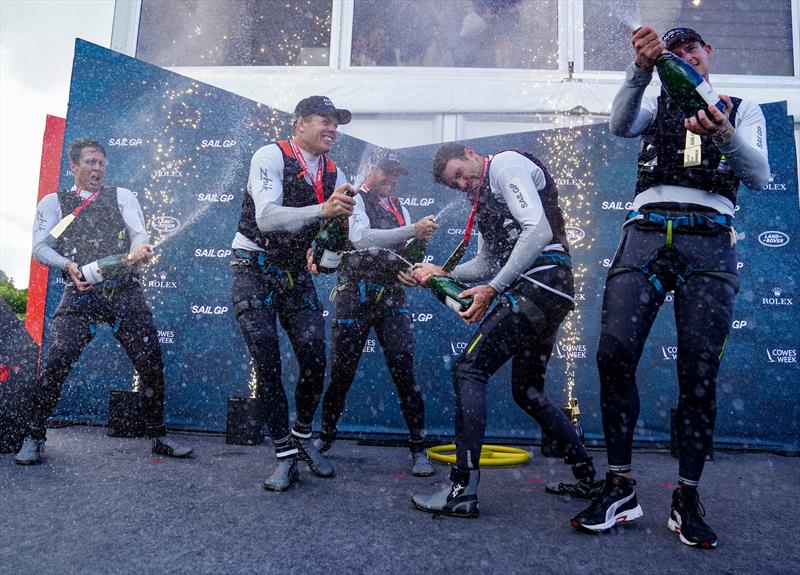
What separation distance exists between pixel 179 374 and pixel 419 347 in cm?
240

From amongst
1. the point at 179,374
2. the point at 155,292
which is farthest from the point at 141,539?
the point at 155,292

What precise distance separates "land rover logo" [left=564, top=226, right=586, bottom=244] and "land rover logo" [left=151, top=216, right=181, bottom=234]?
13.2 feet

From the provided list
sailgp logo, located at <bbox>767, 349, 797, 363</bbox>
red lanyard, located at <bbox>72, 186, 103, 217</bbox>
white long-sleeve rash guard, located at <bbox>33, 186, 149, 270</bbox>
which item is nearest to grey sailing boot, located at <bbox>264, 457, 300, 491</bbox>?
white long-sleeve rash guard, located at <bbox>33, 186, 149, 270</bbox>

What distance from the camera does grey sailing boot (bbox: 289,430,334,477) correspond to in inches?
129

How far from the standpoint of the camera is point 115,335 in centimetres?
375

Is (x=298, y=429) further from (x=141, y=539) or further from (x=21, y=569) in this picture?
(x=21, y=569)

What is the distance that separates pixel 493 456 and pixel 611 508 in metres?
1.81

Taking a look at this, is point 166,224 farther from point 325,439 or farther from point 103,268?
point 325,439

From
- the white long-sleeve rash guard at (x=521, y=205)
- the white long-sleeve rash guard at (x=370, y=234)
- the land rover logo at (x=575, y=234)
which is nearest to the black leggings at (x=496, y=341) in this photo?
the white long-sleeve rash guard at (x=521, y=205)

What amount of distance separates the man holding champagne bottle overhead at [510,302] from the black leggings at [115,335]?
7.38 ft

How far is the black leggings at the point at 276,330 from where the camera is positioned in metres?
3.02

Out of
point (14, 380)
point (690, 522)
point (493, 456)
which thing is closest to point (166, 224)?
point (14, 380)

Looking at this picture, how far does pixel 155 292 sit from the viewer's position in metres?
5.18

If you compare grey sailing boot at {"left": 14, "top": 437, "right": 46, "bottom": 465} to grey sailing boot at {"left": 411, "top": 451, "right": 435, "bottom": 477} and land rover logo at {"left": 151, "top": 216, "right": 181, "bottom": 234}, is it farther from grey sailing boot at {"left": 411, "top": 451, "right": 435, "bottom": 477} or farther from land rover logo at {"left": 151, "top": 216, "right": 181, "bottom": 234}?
grey sailing boot at {"left": 411, "top": 451, "right": 435, "bottom": 477}
